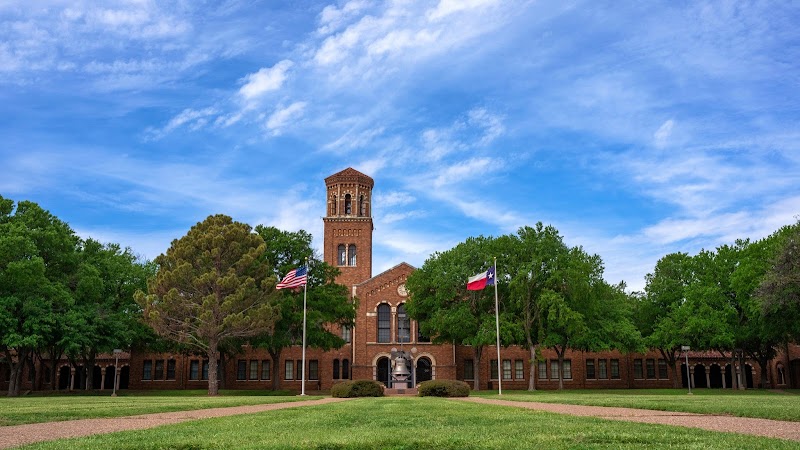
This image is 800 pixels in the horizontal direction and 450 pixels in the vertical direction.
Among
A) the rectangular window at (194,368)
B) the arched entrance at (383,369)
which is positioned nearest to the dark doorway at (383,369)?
the arched entrance at (383,369)

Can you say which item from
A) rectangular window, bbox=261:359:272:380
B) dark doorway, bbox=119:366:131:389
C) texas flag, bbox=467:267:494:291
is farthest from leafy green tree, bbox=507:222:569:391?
dark doorway, bbox=119:366:131:389

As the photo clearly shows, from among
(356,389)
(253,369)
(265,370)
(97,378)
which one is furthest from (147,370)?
(356,389)

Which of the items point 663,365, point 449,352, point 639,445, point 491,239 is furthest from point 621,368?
point 639,445

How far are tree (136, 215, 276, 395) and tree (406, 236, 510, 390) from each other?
43.0 feet

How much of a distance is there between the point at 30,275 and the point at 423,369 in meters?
32.4

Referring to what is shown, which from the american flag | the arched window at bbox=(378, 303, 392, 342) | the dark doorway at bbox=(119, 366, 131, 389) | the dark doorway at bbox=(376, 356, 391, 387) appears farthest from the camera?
the dark doorway at bbox=(119, 366, 131, 389)

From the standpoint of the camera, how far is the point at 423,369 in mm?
58656

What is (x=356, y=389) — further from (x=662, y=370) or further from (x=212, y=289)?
(x=662, y=370)

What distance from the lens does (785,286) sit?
36.0m

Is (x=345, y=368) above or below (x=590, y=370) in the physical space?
above

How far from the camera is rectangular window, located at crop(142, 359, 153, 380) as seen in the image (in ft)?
204

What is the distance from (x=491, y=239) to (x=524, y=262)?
424 cm

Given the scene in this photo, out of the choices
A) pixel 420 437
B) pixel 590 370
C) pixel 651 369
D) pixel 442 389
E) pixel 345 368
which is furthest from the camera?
pixel 651 369

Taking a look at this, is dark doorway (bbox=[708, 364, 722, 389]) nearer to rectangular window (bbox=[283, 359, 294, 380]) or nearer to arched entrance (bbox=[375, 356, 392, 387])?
arched entrance (bbox=[375, 356, 392, 387])
